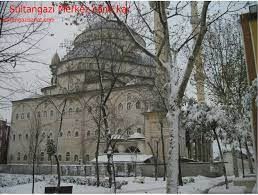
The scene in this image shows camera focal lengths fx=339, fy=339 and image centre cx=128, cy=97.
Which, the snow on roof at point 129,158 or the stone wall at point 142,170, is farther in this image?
the snow on roof at point 129,158

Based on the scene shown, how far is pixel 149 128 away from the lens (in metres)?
32.1

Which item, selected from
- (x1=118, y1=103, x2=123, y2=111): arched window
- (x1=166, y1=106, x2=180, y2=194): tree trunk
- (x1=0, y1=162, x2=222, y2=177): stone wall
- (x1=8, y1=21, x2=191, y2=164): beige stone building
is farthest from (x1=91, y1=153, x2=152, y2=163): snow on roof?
(x1=166, y1=106, x2=180, y2=194): tree trunk

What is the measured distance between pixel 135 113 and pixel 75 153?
8871mm

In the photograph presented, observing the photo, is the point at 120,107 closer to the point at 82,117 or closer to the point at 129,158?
the point at 82,117

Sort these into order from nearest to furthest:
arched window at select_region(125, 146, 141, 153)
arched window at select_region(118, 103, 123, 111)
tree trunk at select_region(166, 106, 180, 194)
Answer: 1. tree trunk at select_region(166, 106, 180, 194)
2. arched window at select_region(125, 146, 141, 153)
3. arched window at select_region(118, 103, 123, 111)

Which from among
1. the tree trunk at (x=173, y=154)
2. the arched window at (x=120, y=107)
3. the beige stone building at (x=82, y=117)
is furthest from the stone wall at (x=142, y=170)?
the tree trunk at (x=173, y=154)

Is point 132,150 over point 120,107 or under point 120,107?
under

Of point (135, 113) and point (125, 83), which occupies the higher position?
point (125, 83)

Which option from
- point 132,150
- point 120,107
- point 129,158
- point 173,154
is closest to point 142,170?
point 129,158

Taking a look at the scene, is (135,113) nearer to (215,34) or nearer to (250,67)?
(215,34)

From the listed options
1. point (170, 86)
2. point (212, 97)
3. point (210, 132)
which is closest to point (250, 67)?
point (170, 86)

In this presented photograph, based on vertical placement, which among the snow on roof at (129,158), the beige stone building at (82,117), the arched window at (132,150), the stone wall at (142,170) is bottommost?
the stone wall at (142,170)

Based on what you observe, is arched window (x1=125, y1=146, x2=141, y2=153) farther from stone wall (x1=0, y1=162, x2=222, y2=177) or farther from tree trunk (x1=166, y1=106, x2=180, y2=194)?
tree trunk (x1=166, y1=106, x2=180, y2=194)

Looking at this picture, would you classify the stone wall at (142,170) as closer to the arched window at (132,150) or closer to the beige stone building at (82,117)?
the arched window at (132,150)
